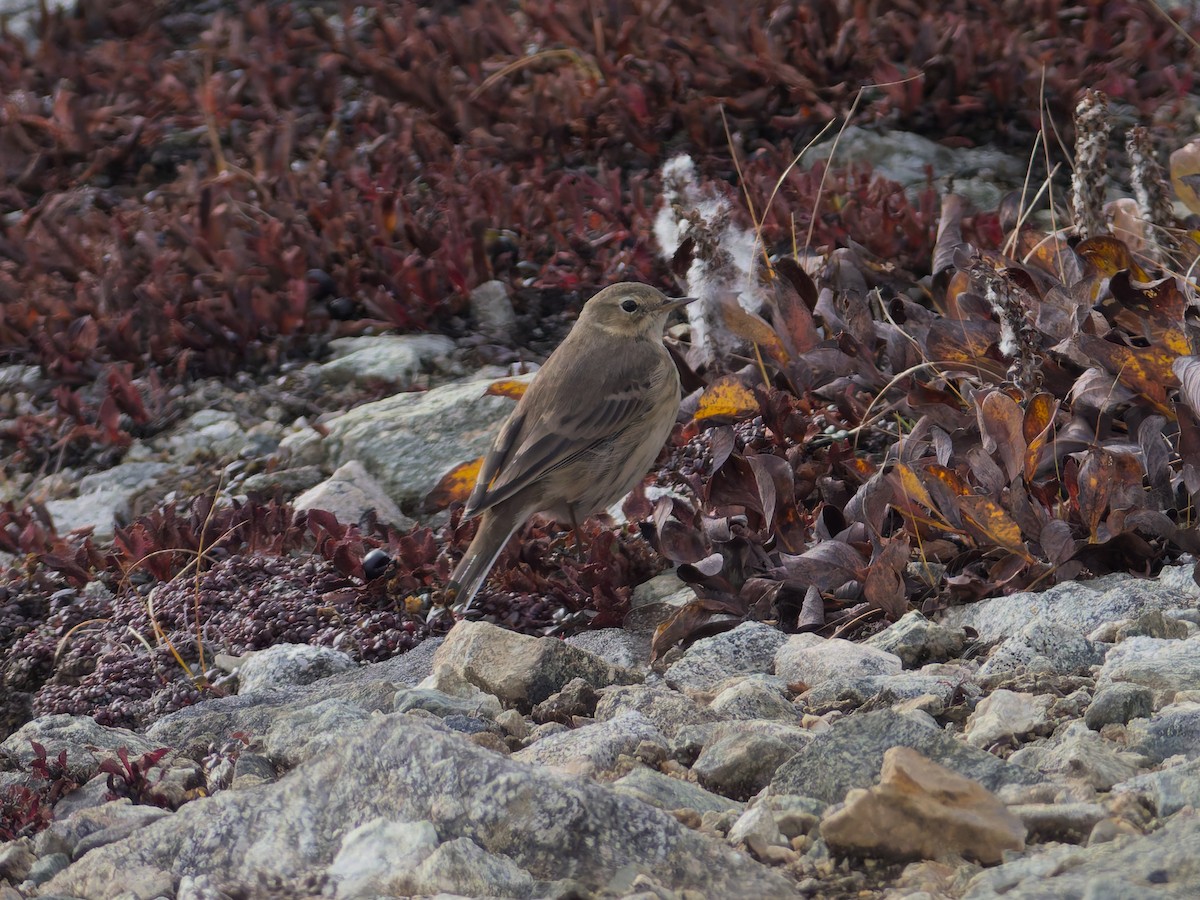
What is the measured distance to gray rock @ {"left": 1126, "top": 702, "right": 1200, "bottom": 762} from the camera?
10.4 ft

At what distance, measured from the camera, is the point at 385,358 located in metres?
7.90

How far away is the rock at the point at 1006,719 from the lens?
340cm

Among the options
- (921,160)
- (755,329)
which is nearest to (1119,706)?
(755,329)

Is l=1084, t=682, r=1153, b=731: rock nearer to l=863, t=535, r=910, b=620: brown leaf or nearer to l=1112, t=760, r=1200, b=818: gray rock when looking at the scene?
l=1112, t=760, r=1200, b=818: gray rock

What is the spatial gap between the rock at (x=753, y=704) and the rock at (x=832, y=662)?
25 centimetres

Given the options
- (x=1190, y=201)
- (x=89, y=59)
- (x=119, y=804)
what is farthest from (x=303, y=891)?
(x=89, y=59)

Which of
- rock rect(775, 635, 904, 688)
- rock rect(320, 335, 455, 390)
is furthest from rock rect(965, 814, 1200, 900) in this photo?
rock rect(320, 335, 455, 390)

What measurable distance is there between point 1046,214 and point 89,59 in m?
7.25

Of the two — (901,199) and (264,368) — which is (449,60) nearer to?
(264,368)

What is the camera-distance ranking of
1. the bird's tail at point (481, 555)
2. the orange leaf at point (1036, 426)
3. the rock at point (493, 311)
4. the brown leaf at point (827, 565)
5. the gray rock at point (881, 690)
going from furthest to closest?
the rock at point (493, 311) → the bird's tail at point (481, 555) → the brown leaf at point (827, 565) → the orange leaf at point (1036, 426) → the gray rock at point (881, 690)

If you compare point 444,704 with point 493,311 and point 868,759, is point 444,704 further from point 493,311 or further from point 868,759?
point 493,311

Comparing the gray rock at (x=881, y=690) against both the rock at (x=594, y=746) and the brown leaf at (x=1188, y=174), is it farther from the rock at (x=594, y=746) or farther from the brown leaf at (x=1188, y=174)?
the brown leaf at (x=1188, y=174)

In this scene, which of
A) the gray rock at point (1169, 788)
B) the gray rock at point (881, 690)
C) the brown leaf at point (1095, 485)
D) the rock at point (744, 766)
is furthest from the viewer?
the brown leaf at point (1095, 485)

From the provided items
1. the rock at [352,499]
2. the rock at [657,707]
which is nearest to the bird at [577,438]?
the rock at [352,499]
